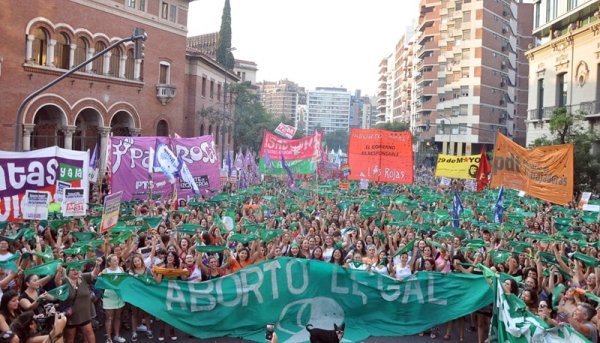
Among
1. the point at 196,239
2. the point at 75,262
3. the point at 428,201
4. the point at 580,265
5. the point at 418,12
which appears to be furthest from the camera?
the point at 418,12

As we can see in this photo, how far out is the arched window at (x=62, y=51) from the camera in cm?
3039

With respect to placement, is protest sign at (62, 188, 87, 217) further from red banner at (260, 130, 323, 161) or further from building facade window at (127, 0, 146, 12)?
building facade window at (127, 0, 146, 12)

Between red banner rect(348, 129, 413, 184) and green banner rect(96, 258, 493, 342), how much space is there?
1179 centimetres

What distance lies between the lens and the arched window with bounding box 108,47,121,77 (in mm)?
34375

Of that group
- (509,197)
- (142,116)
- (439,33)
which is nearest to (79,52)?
(142,116)

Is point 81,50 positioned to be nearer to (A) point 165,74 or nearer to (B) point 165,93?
(B) point 165,93

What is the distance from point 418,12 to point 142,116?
6770cm

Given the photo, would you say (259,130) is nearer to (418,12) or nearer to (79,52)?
(79,52)

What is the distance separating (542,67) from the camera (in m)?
43.8

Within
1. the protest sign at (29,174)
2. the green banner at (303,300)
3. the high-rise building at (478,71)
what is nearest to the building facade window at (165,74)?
the protest sign at (29,174)

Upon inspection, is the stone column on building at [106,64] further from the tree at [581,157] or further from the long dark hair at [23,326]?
the long dark hair at [23,326]

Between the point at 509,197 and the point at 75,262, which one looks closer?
the point at 75,262

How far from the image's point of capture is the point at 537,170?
49.8 ft

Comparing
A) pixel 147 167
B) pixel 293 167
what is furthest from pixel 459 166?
pixel 147 167
